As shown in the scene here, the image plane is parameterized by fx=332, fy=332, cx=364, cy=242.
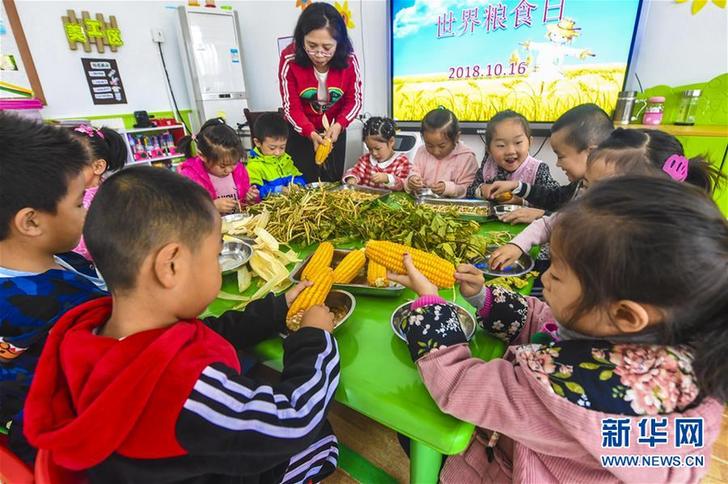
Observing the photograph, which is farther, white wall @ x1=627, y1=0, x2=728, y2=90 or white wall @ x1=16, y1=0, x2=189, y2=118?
white wall @ x1=16, y1=0, x2=189, y2=118

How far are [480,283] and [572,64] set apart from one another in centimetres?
424

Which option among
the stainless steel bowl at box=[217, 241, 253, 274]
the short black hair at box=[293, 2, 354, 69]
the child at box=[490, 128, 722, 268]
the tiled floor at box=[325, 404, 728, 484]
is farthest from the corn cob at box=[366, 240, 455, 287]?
the short black hair at box=[293, 2, 354, 69]

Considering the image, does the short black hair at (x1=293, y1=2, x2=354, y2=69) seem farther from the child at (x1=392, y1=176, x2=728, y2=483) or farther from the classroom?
the child at (x1=392, y1=176, x2=728, y2=483)

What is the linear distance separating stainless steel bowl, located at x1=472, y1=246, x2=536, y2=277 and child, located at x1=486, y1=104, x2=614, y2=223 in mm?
557

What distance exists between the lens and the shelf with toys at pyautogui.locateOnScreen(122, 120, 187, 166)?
19.8ft

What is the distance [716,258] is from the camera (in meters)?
0.73

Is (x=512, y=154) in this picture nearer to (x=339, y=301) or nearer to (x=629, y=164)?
(x=629, y=164)

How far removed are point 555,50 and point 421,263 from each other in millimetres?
4266

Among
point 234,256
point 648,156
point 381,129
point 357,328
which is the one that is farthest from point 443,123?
point 357,328

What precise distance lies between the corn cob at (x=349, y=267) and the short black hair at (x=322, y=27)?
2833mm

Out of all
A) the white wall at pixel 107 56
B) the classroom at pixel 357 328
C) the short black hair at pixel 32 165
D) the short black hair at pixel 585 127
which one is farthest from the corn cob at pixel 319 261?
the white wall at pixel 107 56

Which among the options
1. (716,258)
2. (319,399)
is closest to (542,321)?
(716,258)

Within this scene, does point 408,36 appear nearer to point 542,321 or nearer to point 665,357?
point 542,321

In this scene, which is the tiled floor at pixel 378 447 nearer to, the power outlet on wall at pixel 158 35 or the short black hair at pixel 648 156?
the short black hair at pixel 648 156
